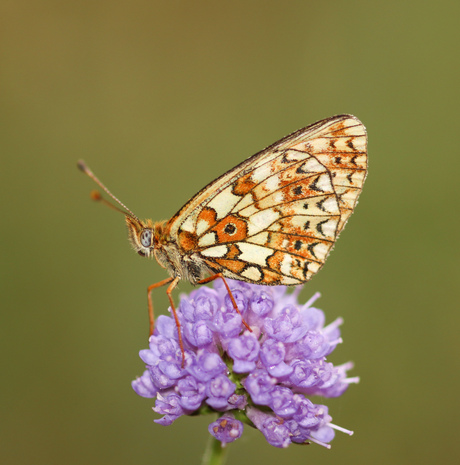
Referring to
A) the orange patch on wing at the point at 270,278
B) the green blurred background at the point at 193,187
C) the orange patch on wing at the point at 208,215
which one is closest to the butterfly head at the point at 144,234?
the orange patch on wing at the point at 208,215

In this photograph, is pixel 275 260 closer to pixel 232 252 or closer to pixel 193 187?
pixel 232 252

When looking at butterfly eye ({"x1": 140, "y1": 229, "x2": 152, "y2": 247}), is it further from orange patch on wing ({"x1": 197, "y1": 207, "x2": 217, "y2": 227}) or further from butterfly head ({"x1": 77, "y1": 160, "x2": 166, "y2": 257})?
orange patch on wing ({"x1": 197, "y1": 207, "x2": 217, "y2": 227})

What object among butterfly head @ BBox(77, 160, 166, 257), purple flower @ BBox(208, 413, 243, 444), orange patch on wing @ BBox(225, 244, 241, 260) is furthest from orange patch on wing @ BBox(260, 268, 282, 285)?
purple flower @ BBox(208, 413, 243, 444)

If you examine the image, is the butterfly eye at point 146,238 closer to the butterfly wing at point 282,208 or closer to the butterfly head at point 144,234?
the butterfly head at point 144,234

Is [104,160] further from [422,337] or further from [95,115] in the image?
[422,337]

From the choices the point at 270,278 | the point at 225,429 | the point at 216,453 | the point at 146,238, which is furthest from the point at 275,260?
the point at 216,453

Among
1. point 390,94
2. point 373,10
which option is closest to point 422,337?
point 390,94
